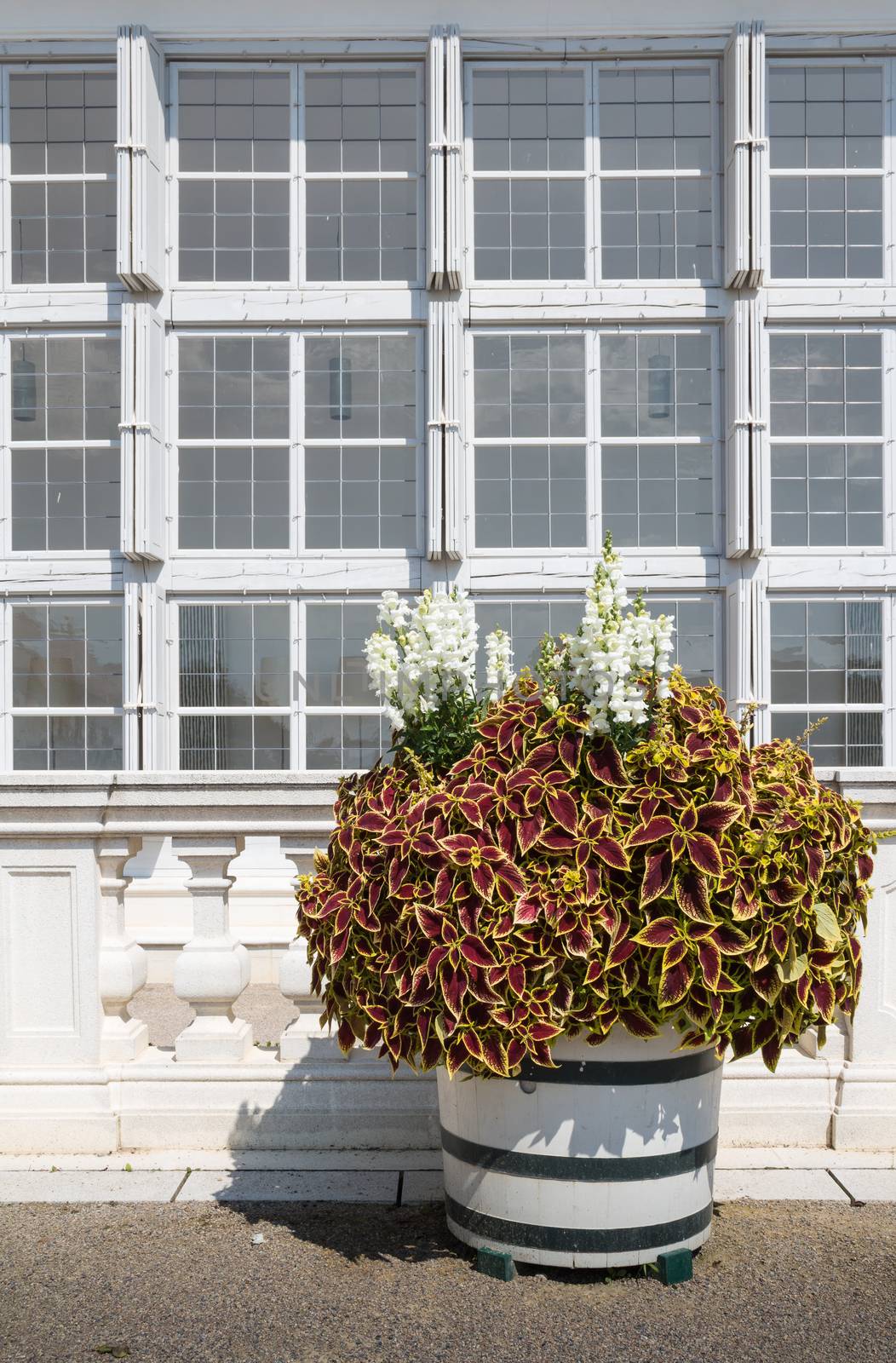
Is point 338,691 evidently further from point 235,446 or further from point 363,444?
point 235,446

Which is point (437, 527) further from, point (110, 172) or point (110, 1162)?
point (110, 1162)

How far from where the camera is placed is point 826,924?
8.98 ft

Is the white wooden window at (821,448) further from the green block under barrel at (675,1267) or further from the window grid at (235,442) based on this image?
the green block under barrel at (675,1267)

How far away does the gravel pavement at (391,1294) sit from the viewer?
2.41m

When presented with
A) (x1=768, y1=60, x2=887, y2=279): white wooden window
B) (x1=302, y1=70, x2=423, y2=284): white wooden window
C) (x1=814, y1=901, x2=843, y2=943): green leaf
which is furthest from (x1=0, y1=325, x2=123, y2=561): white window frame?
(x1=814, y1=901, x2=843, y2=943): green leaf

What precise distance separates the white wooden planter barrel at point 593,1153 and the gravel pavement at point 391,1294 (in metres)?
0.12

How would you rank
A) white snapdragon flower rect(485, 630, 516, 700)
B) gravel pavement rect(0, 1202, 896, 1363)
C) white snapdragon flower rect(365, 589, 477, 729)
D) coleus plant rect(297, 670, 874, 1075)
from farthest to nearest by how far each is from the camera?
white snapdragon flower rect(485, 630, 516, 700)
white snapdragon flower rect(365, 589, 477, 729)
coleus plant rect(297, 670, 874, 1075)
gravel pavement rect(0, 1202, 896, 1363)

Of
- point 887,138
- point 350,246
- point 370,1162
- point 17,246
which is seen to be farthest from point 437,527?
point 370,1162

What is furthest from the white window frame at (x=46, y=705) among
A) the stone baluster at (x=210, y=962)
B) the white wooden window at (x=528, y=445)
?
the stone baluster at (x=210, y=962)

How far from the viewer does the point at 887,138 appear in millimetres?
9633

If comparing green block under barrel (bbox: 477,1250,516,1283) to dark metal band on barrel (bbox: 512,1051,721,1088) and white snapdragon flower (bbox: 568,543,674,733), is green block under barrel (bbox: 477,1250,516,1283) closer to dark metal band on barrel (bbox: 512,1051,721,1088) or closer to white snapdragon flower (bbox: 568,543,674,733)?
dark metal band on barrel (bbox: 512,1051,721,1088)

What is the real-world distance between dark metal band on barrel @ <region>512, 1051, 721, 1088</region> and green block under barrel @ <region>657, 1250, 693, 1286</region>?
1.41 feet

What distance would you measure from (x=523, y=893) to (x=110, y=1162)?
1798 mm

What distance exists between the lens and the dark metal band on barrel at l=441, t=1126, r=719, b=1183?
263 centimetres
